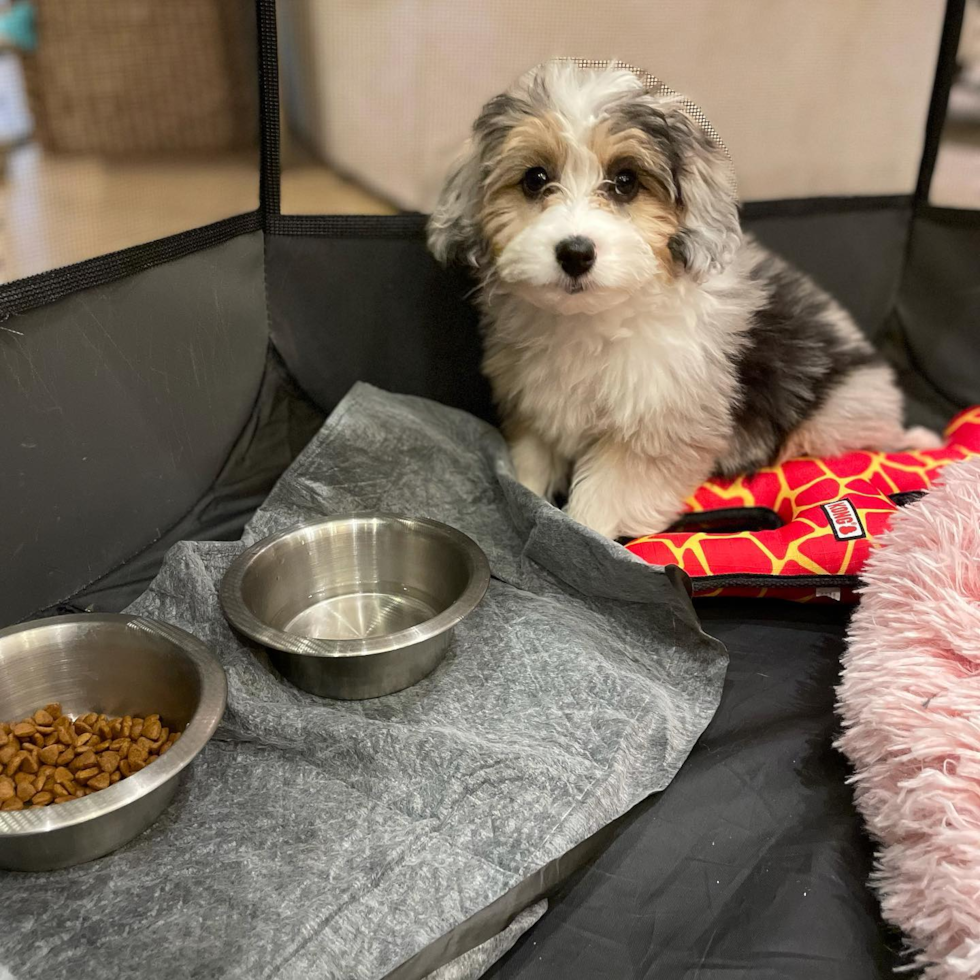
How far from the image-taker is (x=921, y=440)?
2.34 metres

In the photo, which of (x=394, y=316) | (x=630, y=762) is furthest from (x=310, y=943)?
(x=394, y=316)

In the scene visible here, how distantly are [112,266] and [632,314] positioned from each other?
97 cm

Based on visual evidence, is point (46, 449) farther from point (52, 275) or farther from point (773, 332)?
point (773, 332)

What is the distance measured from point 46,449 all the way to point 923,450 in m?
1.97

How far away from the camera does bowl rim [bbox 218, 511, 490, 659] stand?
4.83ft

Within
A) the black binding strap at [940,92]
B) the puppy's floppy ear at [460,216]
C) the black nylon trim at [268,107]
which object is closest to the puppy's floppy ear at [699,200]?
the puppy's floppy ear at [460,216]

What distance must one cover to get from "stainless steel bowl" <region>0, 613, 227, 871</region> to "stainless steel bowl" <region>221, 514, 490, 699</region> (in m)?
0.13

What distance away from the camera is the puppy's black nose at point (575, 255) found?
154 cm

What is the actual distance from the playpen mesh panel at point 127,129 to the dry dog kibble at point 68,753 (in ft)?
2.37

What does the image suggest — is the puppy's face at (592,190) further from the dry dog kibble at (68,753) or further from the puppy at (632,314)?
the dry dog kibble at (68,753)

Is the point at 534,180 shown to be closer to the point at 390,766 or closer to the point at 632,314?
the point at 632,314

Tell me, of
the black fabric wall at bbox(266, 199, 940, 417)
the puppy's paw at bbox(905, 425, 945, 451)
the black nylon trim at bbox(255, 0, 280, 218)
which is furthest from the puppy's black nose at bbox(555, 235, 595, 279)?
the puppy's paw at bbox(905, 425, 945, 451)

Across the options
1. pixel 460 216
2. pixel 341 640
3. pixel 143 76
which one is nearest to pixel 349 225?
pixel 460 216

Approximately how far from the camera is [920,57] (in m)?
2.37
